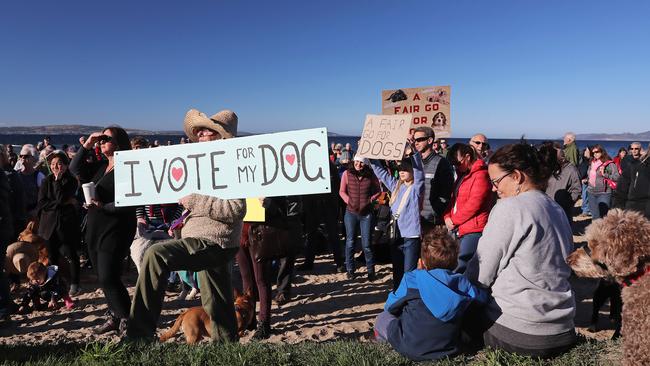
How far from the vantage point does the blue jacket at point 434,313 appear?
9.07ft

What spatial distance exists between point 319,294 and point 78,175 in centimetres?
380

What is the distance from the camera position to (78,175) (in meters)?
5.03

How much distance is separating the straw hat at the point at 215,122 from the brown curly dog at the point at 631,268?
9.51ft

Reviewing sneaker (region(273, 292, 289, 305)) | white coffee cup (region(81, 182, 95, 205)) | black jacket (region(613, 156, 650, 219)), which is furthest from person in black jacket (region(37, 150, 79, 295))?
black jacket (region(613, 156, 650, 219))

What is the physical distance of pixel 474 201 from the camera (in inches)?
185

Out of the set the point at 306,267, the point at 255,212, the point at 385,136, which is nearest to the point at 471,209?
the point at 385,136

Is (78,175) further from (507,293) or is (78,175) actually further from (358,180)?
(507,293)

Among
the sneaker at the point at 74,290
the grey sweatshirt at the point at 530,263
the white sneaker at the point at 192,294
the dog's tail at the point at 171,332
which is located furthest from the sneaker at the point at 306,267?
the grey sweatshirt at the point at 530,263

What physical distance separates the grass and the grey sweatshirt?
238mm

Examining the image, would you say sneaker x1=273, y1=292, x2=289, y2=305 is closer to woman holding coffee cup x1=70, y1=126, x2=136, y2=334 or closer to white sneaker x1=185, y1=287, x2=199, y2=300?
white sneaker x1=185, y1=287, x2=199, y2=300

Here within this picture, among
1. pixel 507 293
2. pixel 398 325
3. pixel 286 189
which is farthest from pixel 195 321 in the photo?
pixel 507 293

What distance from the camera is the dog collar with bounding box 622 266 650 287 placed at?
228cm

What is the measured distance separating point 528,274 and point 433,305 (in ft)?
2.05

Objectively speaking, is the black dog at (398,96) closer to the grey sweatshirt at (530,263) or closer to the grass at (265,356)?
the grey sweatshirt at (530,263)
